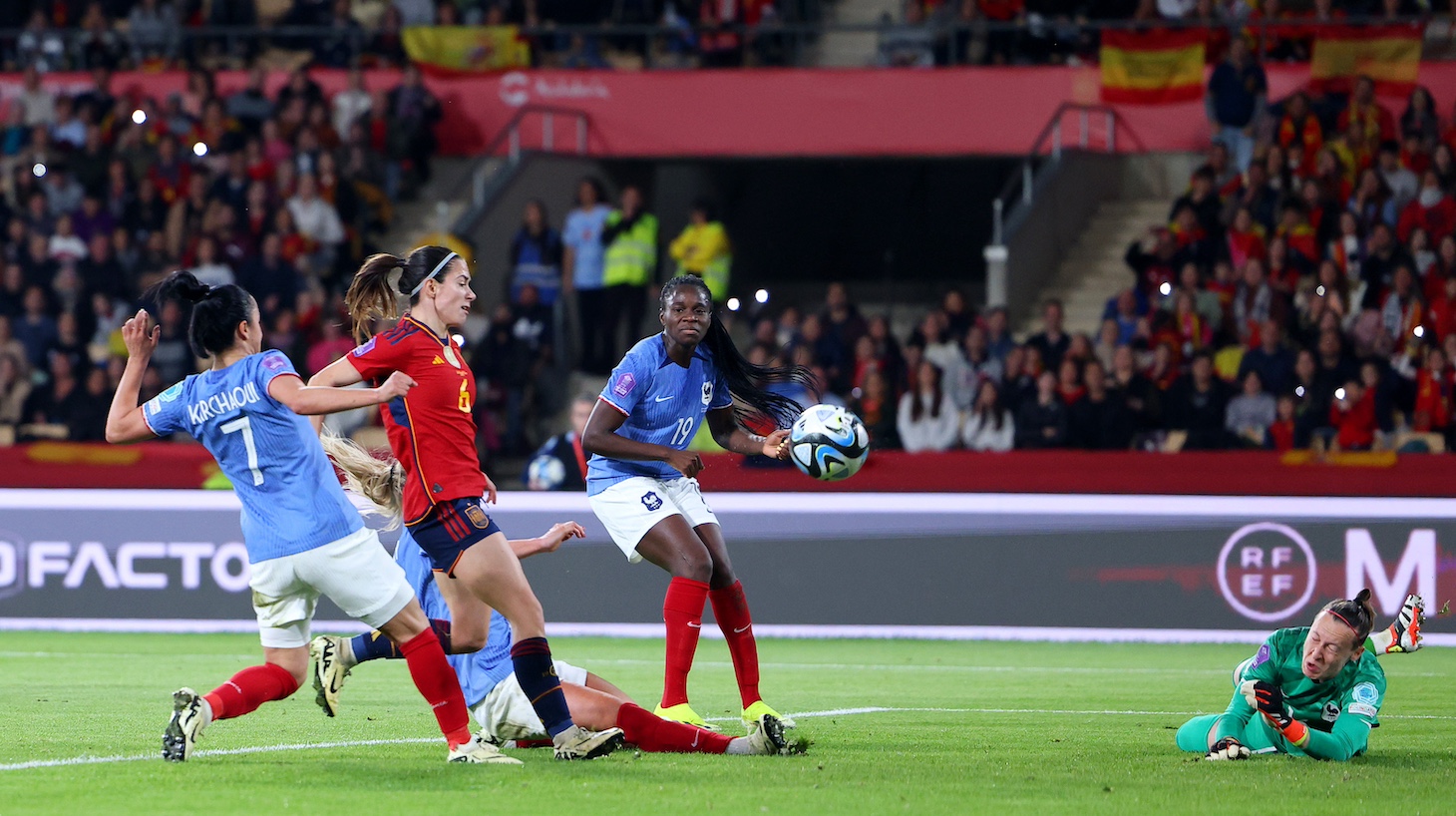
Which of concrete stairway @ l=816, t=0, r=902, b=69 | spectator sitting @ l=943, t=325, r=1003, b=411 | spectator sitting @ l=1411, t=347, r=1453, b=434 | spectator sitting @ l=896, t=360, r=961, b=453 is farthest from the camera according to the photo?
concrete stairway @ l=816, t=0, r=902, b=69

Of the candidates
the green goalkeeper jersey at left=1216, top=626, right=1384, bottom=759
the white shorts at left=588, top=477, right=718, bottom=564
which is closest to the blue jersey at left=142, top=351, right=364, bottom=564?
the white shorts at left=588, top=477, right=718, bottom=564

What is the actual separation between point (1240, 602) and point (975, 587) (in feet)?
6.18

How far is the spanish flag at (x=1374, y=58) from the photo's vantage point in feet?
64.5

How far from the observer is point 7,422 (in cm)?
1872

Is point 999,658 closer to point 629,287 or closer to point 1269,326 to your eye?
point 1269,326

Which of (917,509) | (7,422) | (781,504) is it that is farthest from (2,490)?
(917,509)

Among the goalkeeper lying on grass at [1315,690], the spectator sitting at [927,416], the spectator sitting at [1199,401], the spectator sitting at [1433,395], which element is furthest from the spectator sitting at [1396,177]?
the goalkeeper lying on grass at [1315,690]

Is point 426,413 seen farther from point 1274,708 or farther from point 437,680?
point 1274,708

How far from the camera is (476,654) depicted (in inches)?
307

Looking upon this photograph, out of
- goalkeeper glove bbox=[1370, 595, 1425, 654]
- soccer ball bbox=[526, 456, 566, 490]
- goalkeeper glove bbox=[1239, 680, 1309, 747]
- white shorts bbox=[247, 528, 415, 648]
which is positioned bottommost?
soccer ball bbox=[526, 456, 566, 490]

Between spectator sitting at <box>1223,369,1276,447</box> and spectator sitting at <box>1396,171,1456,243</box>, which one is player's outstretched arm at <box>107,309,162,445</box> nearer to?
spectator sitting at <box>1223,369,1276,447</box>

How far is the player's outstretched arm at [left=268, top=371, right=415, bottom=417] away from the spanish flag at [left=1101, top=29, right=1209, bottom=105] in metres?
15.4

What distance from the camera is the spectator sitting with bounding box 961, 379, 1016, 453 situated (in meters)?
16.3

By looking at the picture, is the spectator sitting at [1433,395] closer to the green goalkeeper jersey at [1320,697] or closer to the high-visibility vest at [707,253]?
the high-visibility vest at [707,253]
